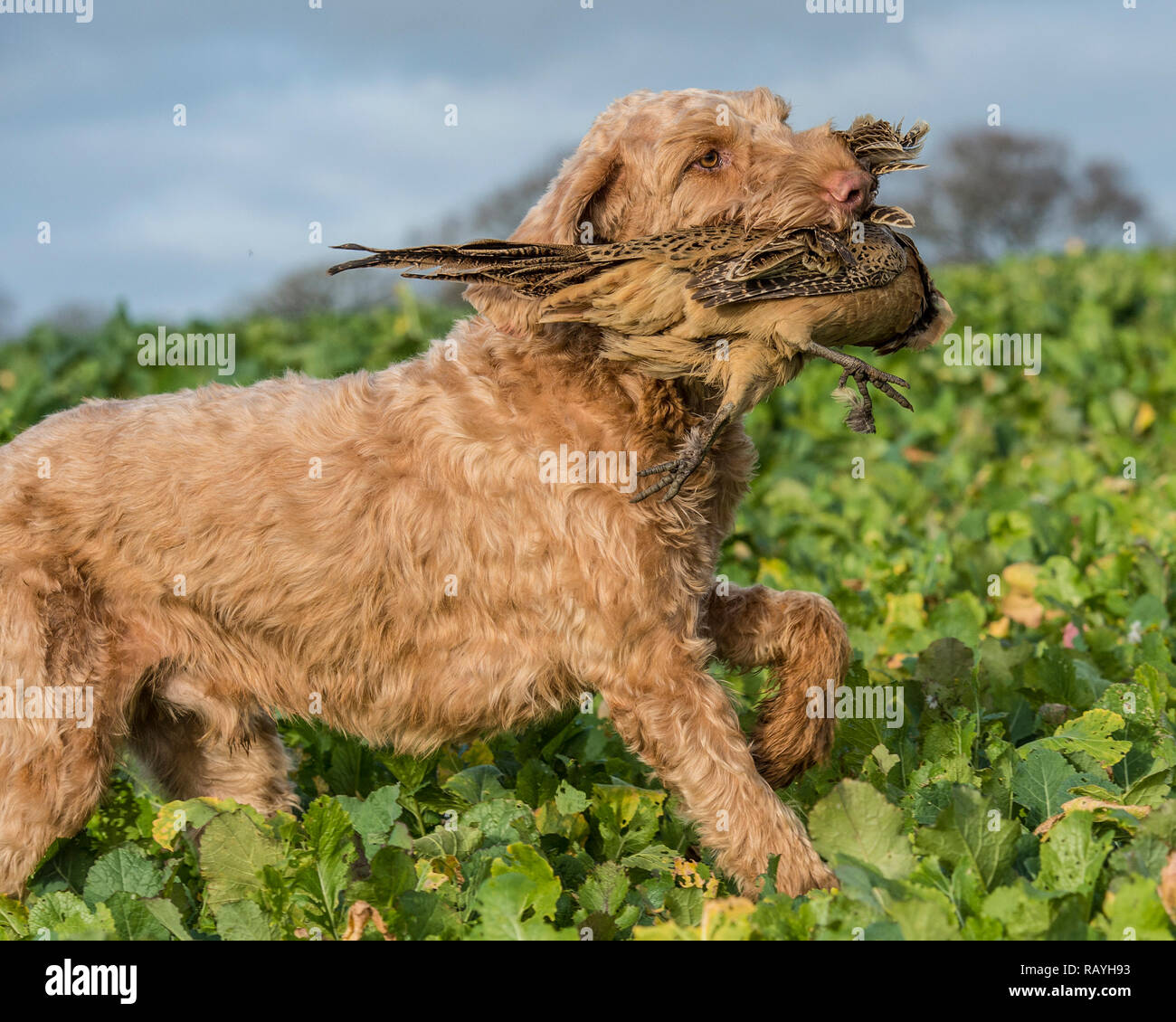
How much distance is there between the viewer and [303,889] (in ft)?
12.6

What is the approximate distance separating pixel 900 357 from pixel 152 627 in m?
9.95

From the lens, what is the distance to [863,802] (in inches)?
147

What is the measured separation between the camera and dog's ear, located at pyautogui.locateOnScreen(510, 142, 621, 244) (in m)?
4.25

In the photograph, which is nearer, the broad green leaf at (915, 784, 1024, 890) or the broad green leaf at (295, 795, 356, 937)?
the broad green leaf at (915, 784, 1024, 890)

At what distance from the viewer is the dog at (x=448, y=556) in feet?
13.7

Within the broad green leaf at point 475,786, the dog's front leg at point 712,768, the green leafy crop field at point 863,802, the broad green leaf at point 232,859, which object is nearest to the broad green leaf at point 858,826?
the green leafy crop field at point 863,802

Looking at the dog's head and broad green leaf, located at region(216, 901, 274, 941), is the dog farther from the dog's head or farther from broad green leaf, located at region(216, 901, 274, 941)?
broad green leaf, located at region(216, 901, 274, 941)

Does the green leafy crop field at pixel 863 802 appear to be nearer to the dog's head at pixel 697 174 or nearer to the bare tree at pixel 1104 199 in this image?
the dog's head at pixel 697 174

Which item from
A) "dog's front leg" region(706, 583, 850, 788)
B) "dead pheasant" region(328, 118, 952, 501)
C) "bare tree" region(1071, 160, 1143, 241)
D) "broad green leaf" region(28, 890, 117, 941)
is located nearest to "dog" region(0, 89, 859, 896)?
"dog's front leg" region(706, 583, 850, 788)

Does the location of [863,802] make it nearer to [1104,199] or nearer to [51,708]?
[51,708]

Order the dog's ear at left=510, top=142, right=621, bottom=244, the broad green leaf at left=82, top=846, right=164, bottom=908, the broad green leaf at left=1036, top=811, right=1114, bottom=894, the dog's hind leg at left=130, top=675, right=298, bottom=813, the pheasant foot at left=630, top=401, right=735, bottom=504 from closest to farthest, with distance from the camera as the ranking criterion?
the broad green leaf at left=1036, top=811, right=1114, bottom=894 → the pheasant foot at left=630, top=401, right=735, bottom=504 → the broad green leaf at left=82, top=846, right=164, bottom=908 → the dog's ear at left=510, top=142, right=621, bottom=244 → the dog's hind leg at left=130, top=675, right=298, bottom=813

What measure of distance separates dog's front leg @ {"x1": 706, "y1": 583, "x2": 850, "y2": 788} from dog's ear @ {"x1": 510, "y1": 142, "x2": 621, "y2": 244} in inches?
51.7

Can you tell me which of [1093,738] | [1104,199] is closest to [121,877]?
[1093,738]
